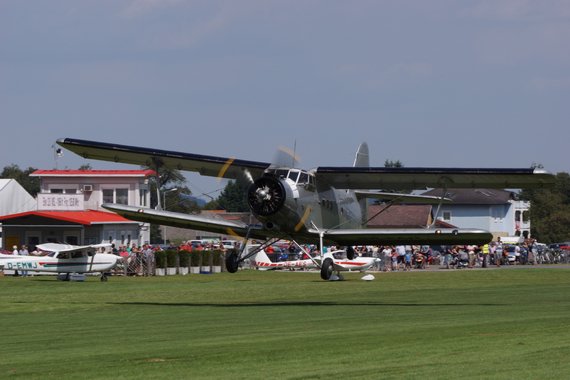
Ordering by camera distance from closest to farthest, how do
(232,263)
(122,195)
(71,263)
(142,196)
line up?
(232,263) < (71,263) < (122,195) < (142,196)

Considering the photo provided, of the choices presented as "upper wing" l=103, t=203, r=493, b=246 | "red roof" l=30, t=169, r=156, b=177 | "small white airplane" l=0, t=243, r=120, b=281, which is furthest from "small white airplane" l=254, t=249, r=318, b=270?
"upper wing" l=103, t=203, r=493, b=246

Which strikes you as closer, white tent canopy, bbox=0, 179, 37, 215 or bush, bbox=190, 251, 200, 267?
bush, bbox=190, 251, 200, 267

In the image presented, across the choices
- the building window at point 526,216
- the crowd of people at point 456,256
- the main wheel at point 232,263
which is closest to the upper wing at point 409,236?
the main wheel at point 232,263

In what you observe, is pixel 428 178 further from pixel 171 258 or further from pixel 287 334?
pixel 171 258

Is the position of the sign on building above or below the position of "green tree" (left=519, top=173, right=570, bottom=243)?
below

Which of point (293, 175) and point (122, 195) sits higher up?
point (122, 195)

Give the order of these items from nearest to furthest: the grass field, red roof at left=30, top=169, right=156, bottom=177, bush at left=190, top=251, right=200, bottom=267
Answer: the grass field
bush at left=190, top=251, right=200, bottom=267
red roof at left=30, top=169, right=156, bottom=177

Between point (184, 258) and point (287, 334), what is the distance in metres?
41.0

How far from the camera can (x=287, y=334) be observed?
2103 cm

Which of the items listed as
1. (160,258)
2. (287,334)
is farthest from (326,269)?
(160,258)

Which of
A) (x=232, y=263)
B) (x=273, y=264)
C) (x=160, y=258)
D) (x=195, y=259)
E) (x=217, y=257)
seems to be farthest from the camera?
(x=273, y=264)

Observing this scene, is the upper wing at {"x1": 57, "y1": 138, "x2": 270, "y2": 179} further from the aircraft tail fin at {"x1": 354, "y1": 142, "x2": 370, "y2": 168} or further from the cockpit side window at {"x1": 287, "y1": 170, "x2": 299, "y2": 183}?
the aircraft tail fin at {"x1": 354, "y1": 142, "x2": 370, "y2": 168}

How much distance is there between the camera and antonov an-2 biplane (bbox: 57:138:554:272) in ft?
104

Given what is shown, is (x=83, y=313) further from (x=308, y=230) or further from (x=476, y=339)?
(x=476, y=339)
